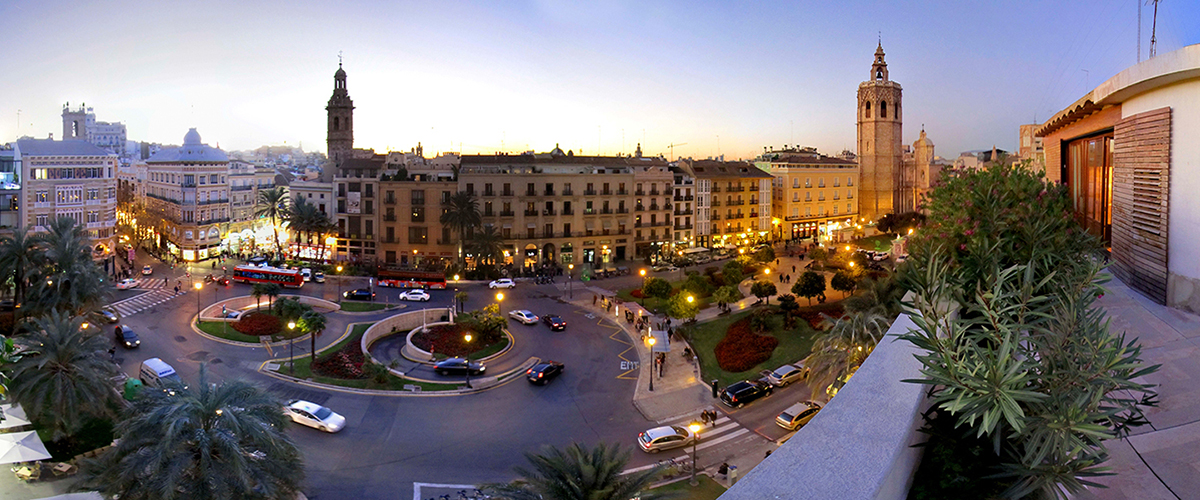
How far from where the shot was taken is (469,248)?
50344 mm

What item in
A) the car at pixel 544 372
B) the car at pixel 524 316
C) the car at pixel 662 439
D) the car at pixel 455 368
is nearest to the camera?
the car at pixel 662 439

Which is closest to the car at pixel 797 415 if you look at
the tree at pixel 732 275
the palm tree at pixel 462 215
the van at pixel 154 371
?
the tree at pixel 732 275

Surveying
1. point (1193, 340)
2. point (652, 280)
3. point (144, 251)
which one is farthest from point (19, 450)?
point (144, 251)

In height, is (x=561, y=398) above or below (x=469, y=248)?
below

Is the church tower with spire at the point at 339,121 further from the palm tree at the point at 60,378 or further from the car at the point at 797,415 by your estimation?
the car at the point at 797,415

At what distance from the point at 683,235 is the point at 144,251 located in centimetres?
5115

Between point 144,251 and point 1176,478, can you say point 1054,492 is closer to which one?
point 1176,478

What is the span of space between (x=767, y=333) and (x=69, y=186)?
158ft

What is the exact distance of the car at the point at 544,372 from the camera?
1040 inches

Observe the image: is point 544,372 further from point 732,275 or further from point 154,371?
point 732,275

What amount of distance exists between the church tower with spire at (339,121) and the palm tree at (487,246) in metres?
37.4

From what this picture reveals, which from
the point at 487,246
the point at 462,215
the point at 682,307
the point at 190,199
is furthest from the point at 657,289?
the point at 190,199

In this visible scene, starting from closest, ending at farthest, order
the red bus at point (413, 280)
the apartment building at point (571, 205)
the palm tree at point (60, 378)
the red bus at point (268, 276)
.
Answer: the palm tree at point (60, 378) → the red bus at point (268, 276) → the red bus at point (413, 280) → the apartment building at point (571, 205)

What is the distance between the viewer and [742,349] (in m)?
29.2
